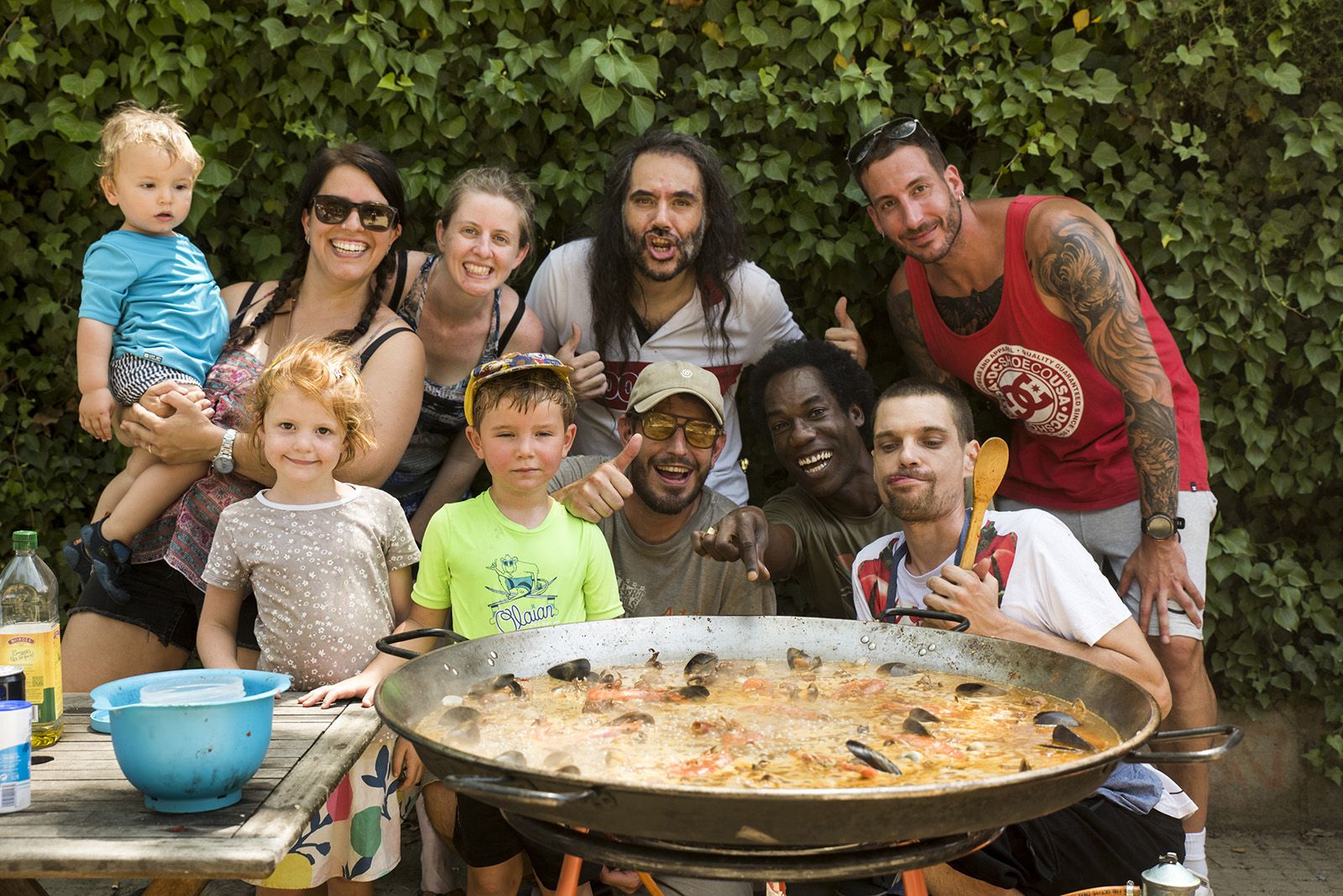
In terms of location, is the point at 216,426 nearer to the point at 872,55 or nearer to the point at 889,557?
the point at 889,557

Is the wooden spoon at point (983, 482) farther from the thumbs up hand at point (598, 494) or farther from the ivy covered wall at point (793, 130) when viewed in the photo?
the ivy covered wall at point (793, 130)

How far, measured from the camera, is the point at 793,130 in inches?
170

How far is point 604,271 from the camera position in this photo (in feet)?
13.4

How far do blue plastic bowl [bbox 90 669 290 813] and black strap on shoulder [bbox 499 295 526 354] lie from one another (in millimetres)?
2044

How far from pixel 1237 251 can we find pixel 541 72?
103 inches

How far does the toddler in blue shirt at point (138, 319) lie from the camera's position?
3646mm

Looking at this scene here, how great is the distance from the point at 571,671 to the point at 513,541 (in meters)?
0.74

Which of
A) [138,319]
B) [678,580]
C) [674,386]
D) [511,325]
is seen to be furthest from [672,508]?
[138,319]

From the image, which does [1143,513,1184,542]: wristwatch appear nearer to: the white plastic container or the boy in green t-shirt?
the boy in green t-shirt

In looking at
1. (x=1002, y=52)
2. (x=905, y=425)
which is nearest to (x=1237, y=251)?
(x=1002, y=52)

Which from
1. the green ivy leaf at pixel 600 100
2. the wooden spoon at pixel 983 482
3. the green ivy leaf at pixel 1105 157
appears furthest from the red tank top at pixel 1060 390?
the green ivy leaf at pixel 600 100

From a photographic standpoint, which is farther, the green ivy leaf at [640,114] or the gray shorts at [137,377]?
the green ivy leaf at [640,114]

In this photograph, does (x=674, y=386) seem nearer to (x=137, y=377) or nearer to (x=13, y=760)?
(x=137, y=377)

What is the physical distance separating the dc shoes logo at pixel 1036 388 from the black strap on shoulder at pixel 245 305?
2474 mm
